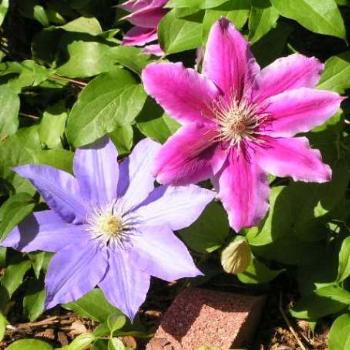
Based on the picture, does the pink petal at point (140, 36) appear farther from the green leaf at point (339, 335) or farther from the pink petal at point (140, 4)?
the green leaf at point (339, 335)

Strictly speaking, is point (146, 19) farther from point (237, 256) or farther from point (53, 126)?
point (237, 256)

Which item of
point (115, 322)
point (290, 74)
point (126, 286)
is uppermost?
point (290, 74)

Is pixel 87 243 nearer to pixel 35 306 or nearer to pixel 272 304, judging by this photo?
pixel 35 306

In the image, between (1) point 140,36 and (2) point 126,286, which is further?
(1) point 140,36

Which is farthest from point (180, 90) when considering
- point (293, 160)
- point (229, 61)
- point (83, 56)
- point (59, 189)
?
point (83, 56)

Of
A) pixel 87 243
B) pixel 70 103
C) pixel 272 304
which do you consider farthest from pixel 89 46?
pixel 272 304

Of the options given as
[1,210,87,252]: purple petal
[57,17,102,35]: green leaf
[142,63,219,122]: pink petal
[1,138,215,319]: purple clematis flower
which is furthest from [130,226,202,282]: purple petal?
[57,17,102,35]: green leaf

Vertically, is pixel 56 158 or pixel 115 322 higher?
pixel 56 158
